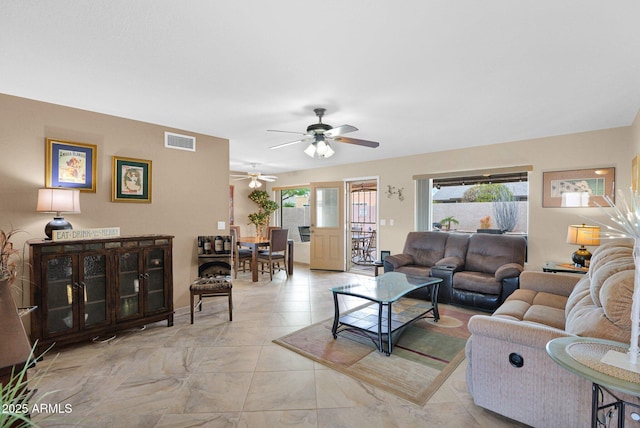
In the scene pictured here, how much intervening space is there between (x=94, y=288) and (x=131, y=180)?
4.18ft

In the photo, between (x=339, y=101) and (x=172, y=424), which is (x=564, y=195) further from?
(x=172, y=424)

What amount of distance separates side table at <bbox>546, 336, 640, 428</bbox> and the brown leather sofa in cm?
237

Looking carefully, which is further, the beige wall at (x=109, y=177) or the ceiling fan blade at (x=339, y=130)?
the ceiling fan blade at (x=339, y=130)

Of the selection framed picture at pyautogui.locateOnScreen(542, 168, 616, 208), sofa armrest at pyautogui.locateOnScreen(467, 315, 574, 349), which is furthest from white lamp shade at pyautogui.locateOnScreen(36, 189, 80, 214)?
framed picture at pyautogui.locateOnScreen(542, 168, 616, 208)

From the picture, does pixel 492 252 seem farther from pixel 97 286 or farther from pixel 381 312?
pixel 97 286

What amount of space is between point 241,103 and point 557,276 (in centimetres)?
371

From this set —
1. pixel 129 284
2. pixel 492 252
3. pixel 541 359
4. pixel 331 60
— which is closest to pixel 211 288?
pixel 129 284

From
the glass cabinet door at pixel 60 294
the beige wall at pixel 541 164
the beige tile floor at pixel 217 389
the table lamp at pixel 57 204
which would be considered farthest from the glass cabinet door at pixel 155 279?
the beige wall at pixel 541 164

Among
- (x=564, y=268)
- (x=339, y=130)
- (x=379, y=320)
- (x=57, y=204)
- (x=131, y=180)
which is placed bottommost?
(x=379, y=320)

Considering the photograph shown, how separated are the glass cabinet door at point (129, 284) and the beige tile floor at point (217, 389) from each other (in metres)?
0.28

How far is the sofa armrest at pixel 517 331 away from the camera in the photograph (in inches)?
69.8

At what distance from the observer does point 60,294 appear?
2863 mm

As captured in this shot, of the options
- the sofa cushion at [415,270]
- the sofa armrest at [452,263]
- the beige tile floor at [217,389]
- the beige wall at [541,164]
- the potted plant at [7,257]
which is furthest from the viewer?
the sofa cushion at [415,270]

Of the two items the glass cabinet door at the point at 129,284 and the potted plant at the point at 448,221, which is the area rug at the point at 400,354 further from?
the potted plant at the point at 448,221
